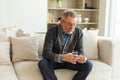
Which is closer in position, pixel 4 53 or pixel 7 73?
pixel 7 73

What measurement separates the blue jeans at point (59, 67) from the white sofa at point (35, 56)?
0.19ft

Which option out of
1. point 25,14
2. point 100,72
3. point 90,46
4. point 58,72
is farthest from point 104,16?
point 58,72

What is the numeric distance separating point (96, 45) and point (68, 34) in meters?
0.60

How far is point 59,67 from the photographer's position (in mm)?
2590

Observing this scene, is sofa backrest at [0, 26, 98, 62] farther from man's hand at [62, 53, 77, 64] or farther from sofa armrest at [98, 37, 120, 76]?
man's hand at [62, 53, 77, 64]

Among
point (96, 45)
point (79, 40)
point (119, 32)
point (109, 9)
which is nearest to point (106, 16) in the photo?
point (109, 9)

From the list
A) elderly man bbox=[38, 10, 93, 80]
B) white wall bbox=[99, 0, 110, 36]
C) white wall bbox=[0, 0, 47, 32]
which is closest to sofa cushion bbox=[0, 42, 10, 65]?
elderly man bbox=[38, 10, 93, 80]

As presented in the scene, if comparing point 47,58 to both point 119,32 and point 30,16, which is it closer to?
point 30,16

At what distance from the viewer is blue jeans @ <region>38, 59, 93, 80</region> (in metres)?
2.38

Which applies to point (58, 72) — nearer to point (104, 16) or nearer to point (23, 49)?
point (23, 49)

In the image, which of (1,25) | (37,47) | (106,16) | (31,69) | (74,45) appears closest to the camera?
(31,69)

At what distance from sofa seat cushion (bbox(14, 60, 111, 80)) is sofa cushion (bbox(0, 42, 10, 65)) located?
0.12 meters

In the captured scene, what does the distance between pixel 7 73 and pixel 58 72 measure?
1.78 ft

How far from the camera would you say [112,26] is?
5.06m
